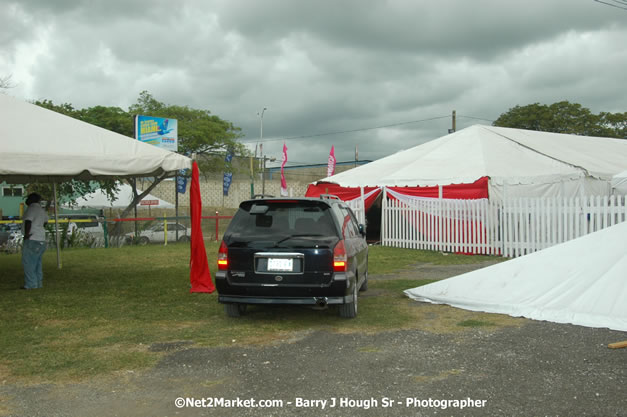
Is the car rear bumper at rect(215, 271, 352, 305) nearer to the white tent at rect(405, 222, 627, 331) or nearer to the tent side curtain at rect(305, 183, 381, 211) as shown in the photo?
the white tent at rect(405, 222, 627, 331)

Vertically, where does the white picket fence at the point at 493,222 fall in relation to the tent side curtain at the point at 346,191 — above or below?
below

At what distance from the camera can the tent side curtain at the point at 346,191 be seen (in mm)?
19125

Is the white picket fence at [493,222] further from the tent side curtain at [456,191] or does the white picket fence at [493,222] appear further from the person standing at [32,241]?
the person standing at [32,241]

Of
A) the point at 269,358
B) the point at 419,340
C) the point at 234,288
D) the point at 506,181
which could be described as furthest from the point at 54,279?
the point at 506,181

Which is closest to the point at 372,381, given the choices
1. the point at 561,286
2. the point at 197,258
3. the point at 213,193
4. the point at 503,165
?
the point at 561,286

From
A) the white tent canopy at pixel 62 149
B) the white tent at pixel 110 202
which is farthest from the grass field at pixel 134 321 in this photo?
the white tent at pixel 110 202

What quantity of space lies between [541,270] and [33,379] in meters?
6.46

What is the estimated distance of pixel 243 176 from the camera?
59438 millimetres

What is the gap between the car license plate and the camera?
6.52 m

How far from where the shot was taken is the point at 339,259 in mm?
6523

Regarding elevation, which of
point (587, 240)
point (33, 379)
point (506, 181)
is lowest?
point (33, 379)

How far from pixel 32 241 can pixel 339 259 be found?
20.9 ft

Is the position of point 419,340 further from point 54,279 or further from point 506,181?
point 506,181

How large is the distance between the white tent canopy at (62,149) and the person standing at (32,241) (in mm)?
1270
